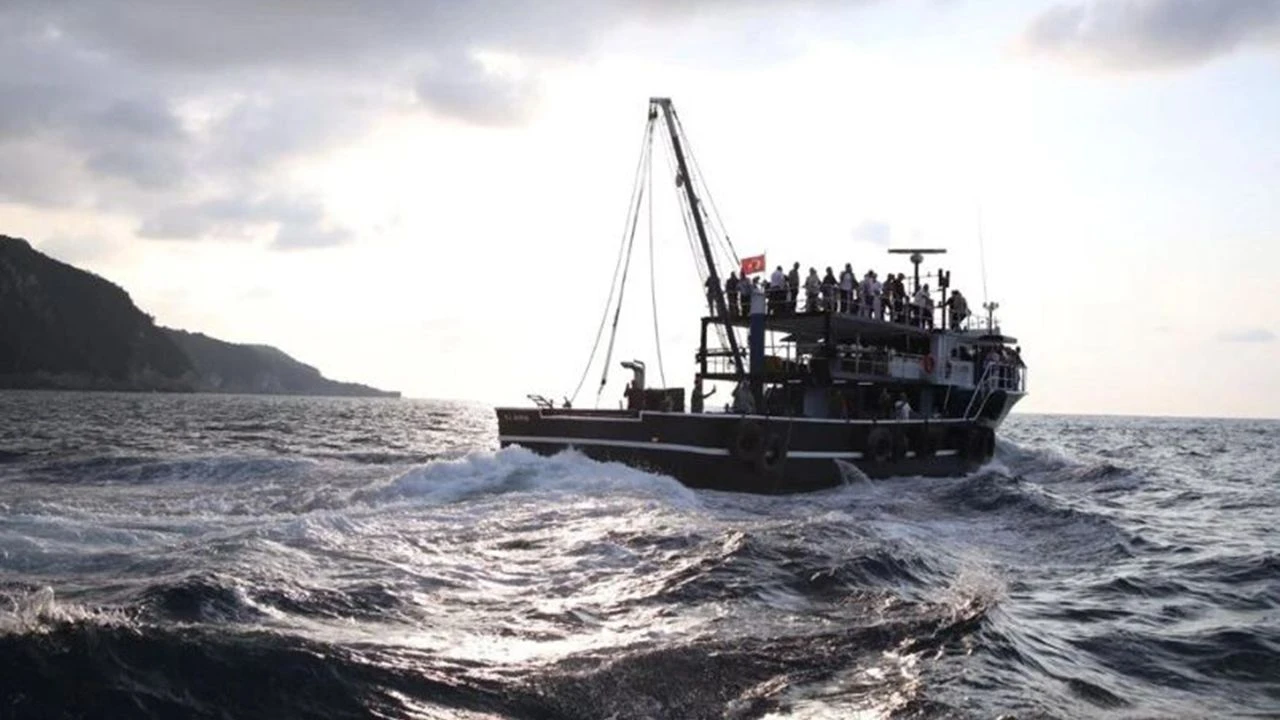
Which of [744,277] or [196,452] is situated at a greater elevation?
[744,277]

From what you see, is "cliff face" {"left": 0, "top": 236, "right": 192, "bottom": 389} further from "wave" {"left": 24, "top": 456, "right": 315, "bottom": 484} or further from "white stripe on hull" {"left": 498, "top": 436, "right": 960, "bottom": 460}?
"white stripe on hull" {"left": 498, "top": 436, "right": 960, "bottom": 460}

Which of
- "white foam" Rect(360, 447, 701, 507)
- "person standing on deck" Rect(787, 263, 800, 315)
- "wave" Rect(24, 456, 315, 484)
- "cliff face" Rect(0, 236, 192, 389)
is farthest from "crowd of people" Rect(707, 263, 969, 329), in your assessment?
"cliff face" Rect(0, 236, 192, 389)

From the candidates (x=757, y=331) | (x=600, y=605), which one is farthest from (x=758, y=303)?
(x=600, y=605)

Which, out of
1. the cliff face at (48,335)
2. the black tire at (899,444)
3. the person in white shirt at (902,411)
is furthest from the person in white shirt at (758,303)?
the cliff face at (48,335)

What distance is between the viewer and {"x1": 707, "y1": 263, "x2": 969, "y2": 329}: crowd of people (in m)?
31.8

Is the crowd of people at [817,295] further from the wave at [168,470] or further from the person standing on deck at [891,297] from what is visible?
the wave at [168,470]

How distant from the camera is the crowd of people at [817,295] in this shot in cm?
3183

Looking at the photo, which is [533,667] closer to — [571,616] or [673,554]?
[571,616]

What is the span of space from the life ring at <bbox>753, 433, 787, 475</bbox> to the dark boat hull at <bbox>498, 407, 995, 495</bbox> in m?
0.03

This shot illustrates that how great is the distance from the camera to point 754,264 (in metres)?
32.1

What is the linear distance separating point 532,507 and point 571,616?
864cm

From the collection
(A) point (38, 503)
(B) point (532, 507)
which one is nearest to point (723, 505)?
(B) point (532, 507)

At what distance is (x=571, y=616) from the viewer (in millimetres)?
10891

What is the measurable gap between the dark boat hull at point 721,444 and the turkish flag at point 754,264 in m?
5.72
